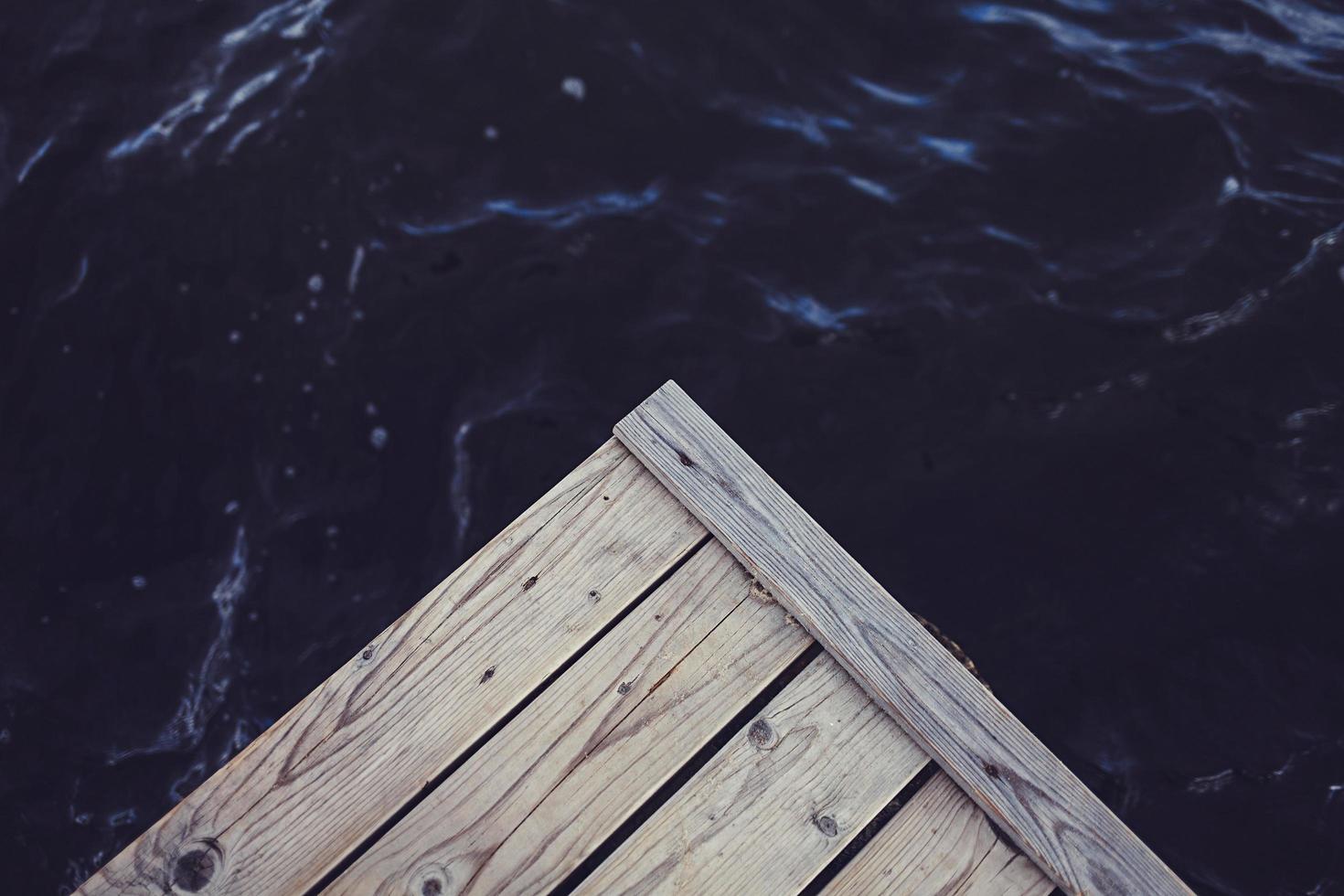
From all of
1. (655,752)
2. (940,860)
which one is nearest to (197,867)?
(655,752)

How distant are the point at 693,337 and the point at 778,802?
241cm

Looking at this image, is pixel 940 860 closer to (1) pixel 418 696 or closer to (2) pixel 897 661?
(2) pixel 897 661

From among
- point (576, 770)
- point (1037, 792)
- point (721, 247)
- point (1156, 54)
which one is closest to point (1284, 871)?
point (1037, 792)

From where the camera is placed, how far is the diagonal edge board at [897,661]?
211cm

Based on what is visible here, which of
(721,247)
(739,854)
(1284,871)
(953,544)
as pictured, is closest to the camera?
(739,854)

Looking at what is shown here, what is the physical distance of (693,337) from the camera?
425 centimetres

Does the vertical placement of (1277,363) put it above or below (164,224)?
below

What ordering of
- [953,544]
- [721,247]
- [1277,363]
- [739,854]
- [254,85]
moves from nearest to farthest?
1. [739,854]
2. [953,544]
3. [1277,363]
4. [721,247]
5. [254,85]

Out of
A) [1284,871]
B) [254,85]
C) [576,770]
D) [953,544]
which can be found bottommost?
[1284,871]

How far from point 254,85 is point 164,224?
0.85 metres

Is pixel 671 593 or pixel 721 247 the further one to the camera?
pixel 721 247

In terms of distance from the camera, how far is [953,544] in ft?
12.7

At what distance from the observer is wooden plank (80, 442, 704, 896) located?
2.12 metres

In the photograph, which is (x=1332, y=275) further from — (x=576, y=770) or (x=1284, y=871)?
(x=576, y=770)
